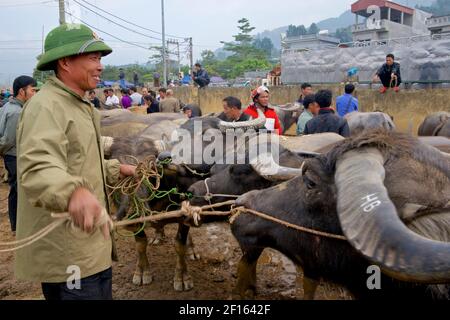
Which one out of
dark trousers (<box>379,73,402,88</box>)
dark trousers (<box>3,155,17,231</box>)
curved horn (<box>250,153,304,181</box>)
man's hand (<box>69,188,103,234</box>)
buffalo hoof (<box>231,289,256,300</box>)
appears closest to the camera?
man's hand (<box>69,188,103,234</box>)

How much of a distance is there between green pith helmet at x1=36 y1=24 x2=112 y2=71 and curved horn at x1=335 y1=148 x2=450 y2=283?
1441 millimetres

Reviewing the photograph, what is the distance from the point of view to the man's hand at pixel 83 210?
5.41 feet

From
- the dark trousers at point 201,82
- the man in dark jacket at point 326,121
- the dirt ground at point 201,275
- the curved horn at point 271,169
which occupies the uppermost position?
the dark trousers at point 201,82

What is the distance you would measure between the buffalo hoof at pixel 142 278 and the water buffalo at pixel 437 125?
211 inches

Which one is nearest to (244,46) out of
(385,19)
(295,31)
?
(385,19)

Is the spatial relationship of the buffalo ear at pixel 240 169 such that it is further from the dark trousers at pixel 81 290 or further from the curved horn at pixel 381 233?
the curved horn at pixel 381 233

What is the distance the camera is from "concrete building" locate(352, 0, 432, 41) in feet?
119

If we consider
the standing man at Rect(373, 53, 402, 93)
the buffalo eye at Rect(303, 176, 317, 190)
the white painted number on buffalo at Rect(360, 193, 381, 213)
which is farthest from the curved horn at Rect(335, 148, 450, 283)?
the standing man at Rect(373, 53, 402, 93)

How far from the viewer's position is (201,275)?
16.3 ft

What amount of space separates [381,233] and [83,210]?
1.16 metres

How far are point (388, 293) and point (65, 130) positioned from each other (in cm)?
179

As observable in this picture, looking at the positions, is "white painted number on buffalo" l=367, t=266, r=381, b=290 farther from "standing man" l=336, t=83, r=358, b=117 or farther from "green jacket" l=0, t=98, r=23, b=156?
"standing man" l=336, t=83, r=358, b=117

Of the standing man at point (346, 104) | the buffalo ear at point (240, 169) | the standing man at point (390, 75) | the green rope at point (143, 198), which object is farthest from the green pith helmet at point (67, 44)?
the standing man at point (390, 75)

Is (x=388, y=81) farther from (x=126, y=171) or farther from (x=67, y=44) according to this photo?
(x=67, y=44)
